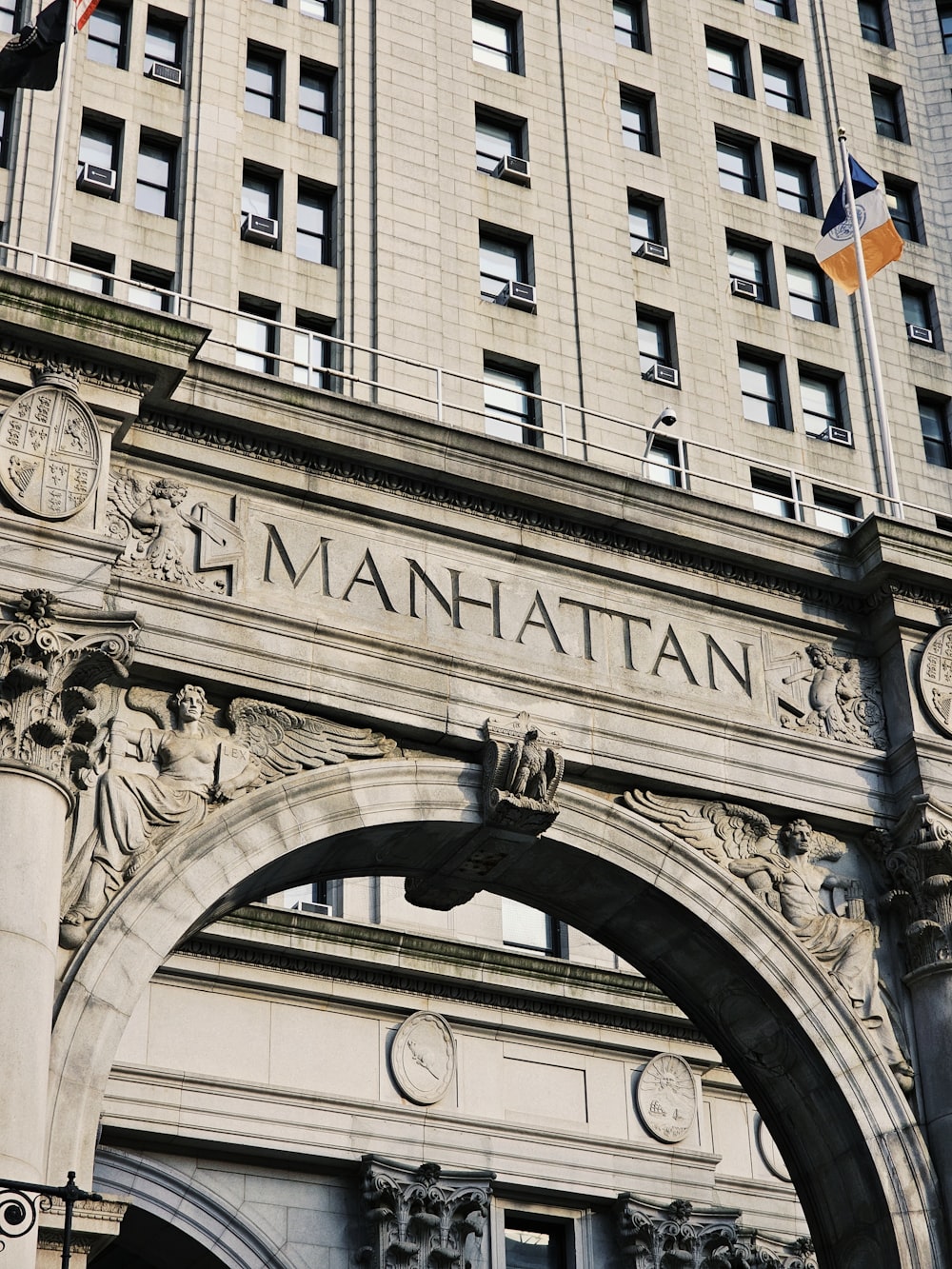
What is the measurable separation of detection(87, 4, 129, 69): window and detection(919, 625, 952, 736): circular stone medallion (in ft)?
73.9

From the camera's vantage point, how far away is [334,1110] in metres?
32.5

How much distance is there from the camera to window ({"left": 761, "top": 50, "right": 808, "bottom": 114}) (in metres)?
50.1

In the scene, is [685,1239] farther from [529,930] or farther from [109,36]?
[109,36]

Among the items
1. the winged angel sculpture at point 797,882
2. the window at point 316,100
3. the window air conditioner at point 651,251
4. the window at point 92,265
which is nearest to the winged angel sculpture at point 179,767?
the winged angel sculpture at point 797,882

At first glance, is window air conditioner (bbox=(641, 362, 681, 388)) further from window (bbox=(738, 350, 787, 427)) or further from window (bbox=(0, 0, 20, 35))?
window (bbox=(0, 0, 20, 35))

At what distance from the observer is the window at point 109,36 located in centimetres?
4150

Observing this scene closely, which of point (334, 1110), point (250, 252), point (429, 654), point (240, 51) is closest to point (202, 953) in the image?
point (334, 1110)

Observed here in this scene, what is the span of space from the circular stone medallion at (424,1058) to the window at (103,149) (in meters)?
17.0

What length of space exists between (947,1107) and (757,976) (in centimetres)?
263

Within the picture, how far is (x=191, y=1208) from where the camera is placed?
31094mm

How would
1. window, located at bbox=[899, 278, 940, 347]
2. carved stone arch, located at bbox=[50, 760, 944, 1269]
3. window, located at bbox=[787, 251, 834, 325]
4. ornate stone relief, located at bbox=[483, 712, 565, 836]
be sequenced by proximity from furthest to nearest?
window, located at bbox=[899, 278, 940, 347] < window, located at bbox=[787, 251, 834, 325] < ornate stone relief, located at bbox=[483, 712, 565, 836] < carved stone arch, located at bbox=[50, 760, 944, 1269]

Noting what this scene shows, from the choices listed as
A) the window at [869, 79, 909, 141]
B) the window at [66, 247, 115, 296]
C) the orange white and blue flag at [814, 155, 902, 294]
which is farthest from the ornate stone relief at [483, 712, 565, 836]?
the window at [869, 79, 909, 141]

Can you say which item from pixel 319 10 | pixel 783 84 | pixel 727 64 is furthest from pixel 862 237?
pixel 783 84

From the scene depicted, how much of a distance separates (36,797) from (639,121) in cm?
3101
